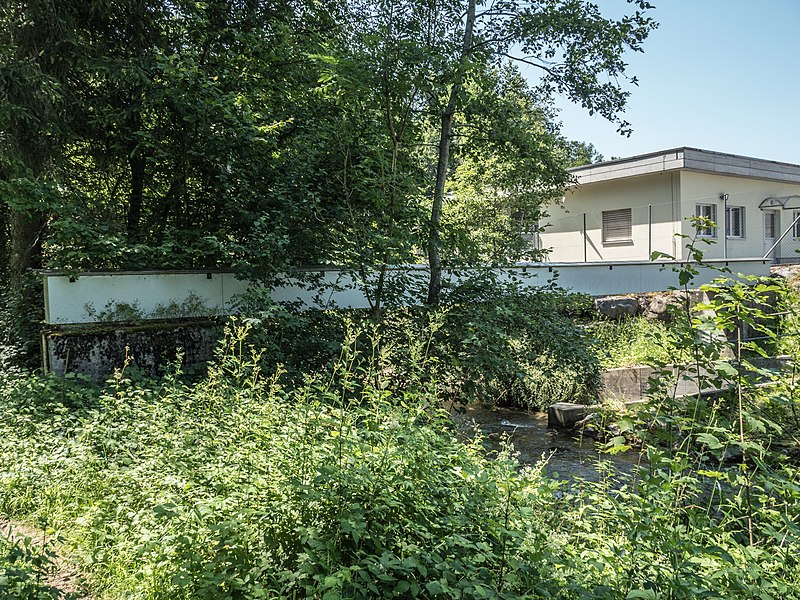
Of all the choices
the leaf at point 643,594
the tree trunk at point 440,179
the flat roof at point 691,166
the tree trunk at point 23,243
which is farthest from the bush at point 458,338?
the flat roof at point 691,166

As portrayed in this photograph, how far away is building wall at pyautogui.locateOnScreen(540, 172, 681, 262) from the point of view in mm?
17391

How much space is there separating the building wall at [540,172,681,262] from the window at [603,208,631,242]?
0.44ft

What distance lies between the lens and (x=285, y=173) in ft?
26.8

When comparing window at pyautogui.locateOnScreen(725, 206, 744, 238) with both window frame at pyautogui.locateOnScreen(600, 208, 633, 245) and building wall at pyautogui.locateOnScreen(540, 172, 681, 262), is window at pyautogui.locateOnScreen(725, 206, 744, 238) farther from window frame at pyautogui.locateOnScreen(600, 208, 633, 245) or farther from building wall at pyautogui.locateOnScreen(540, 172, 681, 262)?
window frame at pyautogui.locateOnScreen(600, 208, 633, 245)

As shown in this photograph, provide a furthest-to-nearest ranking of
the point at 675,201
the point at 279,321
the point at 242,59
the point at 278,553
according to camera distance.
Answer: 1. the point at 675,201
2. the point at 242,59
3. the point at 279,321
4. the point at 278,553

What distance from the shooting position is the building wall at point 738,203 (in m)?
17.5

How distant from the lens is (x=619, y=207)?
731 inches

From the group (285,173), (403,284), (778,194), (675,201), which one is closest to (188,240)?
(285,173)

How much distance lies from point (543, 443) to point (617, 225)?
11876 millimetres

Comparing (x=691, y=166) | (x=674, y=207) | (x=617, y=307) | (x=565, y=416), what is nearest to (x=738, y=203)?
(x=674, y=207)

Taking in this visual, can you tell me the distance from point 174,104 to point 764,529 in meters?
7.66

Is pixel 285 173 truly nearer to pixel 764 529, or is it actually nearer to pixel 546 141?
pixel 546 141

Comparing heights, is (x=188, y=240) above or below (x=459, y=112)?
below

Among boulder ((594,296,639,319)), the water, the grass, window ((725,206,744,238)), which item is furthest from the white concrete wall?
window ((725,206,744,238))
